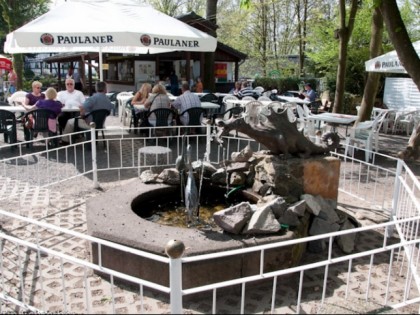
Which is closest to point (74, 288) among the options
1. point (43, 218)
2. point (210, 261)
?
point (210, 261)

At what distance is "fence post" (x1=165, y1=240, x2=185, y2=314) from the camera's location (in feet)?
7.38

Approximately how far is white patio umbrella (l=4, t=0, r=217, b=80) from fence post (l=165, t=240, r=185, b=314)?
18.4 feet

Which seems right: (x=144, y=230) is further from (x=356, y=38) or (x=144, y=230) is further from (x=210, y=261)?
(x=356, y=38)

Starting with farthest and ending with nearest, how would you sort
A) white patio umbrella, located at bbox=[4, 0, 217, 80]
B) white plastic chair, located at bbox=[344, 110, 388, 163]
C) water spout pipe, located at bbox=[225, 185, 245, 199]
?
1. white plastic chair, located at bbox=[344, 110, 388, 163]
2. white patio umbrella, located at bbox=[4, 0, 217, 80]
3. water spout pipe, located at bbox=[225, 185, 245, 199]

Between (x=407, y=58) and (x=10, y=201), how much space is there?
5.77m

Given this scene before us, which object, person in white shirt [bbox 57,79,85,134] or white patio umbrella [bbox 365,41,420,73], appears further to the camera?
person in white shirt [bbox 57,79,85,134]

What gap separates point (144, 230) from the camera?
392 centimetres

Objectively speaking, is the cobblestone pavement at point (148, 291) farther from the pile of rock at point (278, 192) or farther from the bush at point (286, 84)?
the bush at point (286, 84)

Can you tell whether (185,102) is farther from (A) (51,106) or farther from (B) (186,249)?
(B) (186,249)

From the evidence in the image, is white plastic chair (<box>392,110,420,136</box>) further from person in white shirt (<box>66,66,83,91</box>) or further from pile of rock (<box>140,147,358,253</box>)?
person in white shirt (<box>66,66,83,91</box>)

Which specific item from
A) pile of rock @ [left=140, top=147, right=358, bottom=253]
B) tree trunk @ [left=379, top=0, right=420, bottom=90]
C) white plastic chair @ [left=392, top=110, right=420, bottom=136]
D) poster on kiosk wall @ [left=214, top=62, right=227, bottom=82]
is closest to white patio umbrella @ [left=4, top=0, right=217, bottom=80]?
pile of rock @ [left=140, top=147, right=358, bottom=253]

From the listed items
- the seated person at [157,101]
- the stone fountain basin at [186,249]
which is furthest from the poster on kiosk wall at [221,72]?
the stone fountain basin at [186,249]

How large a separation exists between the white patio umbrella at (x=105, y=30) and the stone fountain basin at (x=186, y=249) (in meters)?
3.86

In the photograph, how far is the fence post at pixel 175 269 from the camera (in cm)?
225
